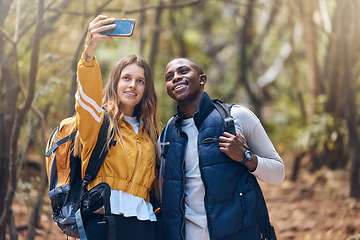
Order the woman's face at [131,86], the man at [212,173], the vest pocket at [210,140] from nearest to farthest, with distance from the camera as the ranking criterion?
1. the man at [212,173]
2. the vest pocket at [210,140]
3. the woman's face at [131,86]

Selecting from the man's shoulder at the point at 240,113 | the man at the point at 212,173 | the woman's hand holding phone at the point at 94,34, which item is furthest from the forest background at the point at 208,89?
the man's shoulder at the point at 240,113

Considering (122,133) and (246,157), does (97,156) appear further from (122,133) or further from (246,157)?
(246,157)

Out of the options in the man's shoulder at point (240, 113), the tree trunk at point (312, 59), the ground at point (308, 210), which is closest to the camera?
the man's shoulder at point (240, 113)

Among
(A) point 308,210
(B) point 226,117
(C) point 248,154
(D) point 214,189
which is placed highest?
(B) point 226,117

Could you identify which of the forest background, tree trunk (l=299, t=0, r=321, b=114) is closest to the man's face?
the forest background

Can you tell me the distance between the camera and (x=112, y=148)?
303cm

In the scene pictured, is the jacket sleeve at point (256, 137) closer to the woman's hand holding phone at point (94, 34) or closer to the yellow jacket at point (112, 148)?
the yellow jacket at point (112, 148)

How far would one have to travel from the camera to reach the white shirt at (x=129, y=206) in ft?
9.53

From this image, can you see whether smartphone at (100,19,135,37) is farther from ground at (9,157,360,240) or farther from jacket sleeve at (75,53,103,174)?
ground at (9,157,360,240)

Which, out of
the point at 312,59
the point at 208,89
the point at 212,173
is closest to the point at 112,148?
the point at 212,173

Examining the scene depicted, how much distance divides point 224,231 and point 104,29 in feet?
5.04

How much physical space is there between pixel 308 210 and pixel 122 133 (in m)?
6.29

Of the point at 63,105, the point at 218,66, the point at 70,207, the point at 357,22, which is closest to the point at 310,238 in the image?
the point at 357,22

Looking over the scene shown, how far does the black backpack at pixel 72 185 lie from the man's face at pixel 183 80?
59 cm
